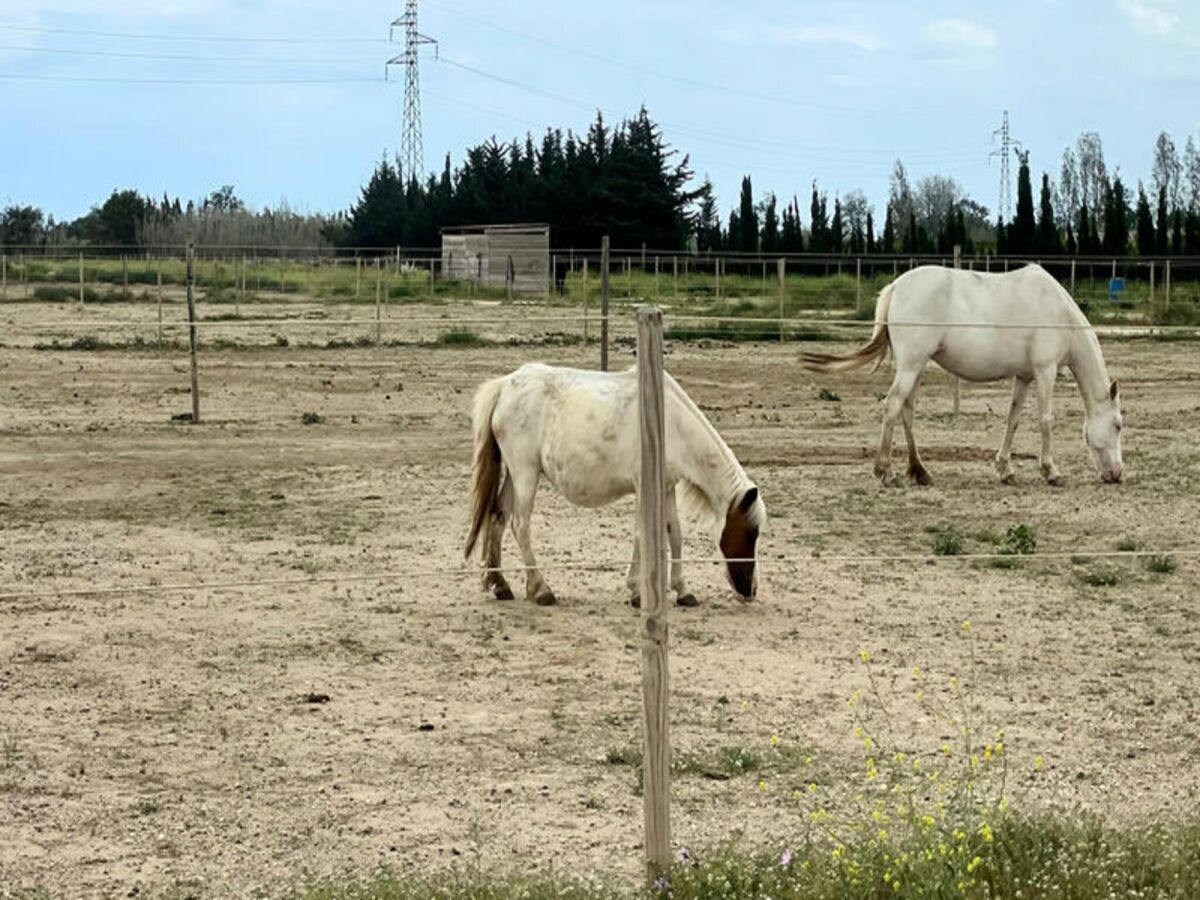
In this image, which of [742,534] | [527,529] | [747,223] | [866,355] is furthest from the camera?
[747,223]

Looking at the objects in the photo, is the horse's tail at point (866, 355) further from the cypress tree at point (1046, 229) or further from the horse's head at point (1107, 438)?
the cypress tree at point (1046, 229)

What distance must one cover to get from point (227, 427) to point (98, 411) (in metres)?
2.24

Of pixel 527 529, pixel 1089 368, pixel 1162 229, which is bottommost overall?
pixel 527 529

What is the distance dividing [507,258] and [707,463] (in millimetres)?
43368

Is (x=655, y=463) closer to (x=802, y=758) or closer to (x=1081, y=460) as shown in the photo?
(x=802, y=758)

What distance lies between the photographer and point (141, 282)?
172ft

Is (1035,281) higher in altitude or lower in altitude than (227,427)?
higher

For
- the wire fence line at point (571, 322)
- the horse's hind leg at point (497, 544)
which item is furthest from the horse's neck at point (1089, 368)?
the horse's hind leg at point (497, 544)

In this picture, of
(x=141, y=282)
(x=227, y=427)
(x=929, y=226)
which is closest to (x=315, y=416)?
(x=227, y=427)

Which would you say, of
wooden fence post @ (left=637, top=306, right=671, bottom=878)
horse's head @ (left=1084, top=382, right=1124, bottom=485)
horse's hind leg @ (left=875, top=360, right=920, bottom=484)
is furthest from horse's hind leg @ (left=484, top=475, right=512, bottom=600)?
horse's head @ (left=1084, top=382, right=1124, bottom=485)

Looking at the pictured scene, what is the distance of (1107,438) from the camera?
13633 millimetres

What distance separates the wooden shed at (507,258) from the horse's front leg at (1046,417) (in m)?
35.5

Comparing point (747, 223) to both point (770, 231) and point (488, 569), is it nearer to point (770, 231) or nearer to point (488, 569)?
point (770, 231)

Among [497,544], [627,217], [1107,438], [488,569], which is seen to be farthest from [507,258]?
[488,569]
